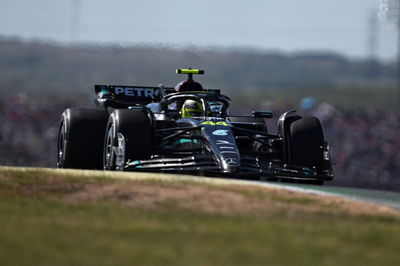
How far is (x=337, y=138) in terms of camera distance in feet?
94.4

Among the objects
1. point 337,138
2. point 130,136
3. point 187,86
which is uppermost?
point 187,86

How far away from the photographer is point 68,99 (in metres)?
35.6

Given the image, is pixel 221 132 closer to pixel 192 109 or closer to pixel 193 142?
pixel 193 142

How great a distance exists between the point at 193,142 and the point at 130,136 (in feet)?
3.33

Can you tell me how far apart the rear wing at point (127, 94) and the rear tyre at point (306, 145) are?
3.45 m

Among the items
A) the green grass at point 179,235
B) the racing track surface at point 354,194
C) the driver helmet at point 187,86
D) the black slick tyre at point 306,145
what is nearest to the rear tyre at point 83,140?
the driver helmet at point 187,86

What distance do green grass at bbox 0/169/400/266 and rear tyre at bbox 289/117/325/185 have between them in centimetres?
432

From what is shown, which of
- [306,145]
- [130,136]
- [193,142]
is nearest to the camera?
[130,136]

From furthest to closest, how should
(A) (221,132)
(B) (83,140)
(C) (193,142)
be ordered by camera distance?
(B) (83,140), (C) (193,142), (A) (221,132)

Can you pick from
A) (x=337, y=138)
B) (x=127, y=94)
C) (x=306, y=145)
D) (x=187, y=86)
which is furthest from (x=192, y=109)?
(x=337, y=138)

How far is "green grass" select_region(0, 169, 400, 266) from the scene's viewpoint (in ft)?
24.7

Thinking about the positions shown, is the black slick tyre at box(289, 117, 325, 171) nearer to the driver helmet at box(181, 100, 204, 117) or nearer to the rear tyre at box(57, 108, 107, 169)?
the driver helmet at box(181, 100, 204, 117)

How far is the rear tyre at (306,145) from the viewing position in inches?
596

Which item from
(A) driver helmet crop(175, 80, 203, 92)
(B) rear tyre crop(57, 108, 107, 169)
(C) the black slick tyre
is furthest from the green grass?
(A) driver helmet crop(175, 80, 203, 92)
